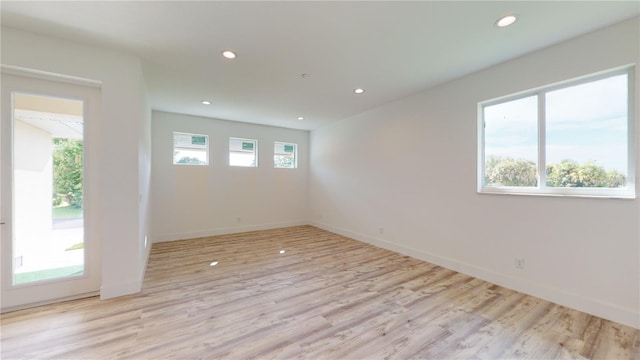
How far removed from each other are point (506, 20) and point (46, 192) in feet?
15.4

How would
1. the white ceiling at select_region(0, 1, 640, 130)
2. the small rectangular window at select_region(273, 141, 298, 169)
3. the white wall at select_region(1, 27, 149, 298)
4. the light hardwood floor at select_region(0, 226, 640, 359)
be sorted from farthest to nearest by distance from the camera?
the small rectangular window at select_region(273, 141, 298, 169) → the white wall at select_region(1, 27, 149, 298) → the white ceiling at select_region(0, 1, 640, 130) → the light hardwood floor at select_region(0, 226, 640, 359)

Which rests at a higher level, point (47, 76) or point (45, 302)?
point (47, 76)

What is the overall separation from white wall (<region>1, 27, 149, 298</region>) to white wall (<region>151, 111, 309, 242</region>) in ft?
8.05

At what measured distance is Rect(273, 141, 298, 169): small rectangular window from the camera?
630cm

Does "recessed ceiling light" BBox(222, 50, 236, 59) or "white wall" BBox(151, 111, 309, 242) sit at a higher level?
"recessed ceiling light" BBox(222, 50, 236, 59)

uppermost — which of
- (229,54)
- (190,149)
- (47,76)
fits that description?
(229,54)

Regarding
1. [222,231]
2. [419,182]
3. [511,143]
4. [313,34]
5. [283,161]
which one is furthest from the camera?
[283,161]

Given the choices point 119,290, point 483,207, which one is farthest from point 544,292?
point 119,290

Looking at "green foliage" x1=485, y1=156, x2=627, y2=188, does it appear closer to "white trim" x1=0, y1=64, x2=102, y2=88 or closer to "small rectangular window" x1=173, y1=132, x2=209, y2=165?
"white trim" x1=0, y1=64, x2=102, y2=88

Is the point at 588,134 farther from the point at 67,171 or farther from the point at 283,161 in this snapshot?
the point at 283,161

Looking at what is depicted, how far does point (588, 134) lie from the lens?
7.71 ft

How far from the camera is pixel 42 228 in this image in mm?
2420

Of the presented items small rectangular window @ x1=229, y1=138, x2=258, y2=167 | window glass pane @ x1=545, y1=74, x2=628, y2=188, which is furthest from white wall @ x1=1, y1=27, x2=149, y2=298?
window glass pane @ x1=545, y1=74, x2=628, y2=188

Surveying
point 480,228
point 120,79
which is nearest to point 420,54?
point 480,228
